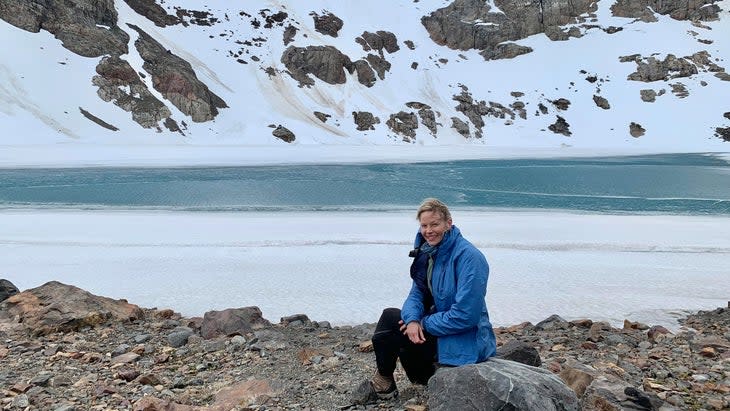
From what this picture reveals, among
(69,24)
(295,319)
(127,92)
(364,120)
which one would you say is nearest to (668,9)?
(364,120)

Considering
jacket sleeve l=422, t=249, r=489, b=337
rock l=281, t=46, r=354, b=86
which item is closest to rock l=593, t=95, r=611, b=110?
rock l=281, t=46, r=354, b=86

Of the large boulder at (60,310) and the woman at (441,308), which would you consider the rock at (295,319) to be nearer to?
the large boulder at (60,310)

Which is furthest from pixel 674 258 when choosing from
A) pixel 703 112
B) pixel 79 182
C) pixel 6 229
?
pixel 703 112

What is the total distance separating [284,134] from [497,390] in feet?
206

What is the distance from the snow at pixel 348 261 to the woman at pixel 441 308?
398 cm

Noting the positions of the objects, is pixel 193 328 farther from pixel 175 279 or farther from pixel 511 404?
pixel 511 404

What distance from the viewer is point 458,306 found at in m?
3.86

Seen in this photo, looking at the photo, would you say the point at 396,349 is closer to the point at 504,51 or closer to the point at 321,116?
the point at 321,116

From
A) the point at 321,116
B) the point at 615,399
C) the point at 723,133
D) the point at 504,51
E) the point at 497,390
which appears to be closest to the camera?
the point at 497,390

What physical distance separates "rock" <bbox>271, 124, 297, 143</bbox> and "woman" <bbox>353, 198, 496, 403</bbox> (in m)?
60.7

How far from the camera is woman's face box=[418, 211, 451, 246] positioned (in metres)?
4.00

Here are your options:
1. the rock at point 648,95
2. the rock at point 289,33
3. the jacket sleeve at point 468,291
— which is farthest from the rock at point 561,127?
the jacket sleeve at point 468,291

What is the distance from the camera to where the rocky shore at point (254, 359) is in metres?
4.64

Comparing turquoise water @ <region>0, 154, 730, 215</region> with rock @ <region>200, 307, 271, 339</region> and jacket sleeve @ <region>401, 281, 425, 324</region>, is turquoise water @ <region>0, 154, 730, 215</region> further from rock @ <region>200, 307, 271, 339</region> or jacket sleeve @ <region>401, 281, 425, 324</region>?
jacket sleeve @ <region>401, 281, 425, 324</region>
